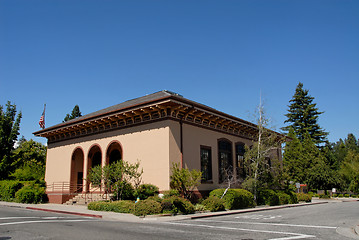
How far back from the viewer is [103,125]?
920 inches

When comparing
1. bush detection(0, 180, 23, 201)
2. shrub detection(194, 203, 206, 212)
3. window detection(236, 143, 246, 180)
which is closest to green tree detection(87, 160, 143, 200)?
shrub detection(194, 203, 206, 212)

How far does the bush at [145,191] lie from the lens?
1816 cm

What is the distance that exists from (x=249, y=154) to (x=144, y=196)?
967 cm

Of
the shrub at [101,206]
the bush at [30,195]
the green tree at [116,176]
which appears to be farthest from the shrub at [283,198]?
the bush at [30,195]

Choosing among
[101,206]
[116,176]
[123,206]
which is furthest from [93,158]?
[123,206]

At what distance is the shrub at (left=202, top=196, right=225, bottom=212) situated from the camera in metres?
17.6

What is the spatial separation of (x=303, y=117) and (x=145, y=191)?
5263 cm

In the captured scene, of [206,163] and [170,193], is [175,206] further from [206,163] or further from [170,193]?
[206,163]

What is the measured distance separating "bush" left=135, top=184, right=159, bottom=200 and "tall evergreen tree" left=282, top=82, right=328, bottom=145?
48666 mm

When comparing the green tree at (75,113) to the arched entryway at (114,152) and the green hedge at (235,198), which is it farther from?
the green hedge at (235,198)

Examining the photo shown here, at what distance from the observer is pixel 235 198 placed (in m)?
19.3

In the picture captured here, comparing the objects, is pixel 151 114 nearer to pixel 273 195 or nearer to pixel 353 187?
pixel 273 195

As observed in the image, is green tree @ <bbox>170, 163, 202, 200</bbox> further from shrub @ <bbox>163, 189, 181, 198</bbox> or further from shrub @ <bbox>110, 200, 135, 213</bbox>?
shrub @ <bbox>110, 200, 135, 213</bbox>

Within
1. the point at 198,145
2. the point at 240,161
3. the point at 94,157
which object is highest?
the point at 198,145
